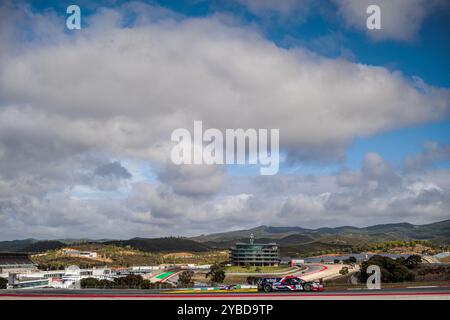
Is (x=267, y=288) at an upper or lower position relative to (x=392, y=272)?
upper

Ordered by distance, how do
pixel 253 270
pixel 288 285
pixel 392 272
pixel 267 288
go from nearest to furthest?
pixel 288 285 → pixel 267 288 → pixel 392 272 → pixel 253 270

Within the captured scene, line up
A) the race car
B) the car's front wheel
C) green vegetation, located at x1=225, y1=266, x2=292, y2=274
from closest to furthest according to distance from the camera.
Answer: the race car
the car's front wheel
green vegetation, located at x1=225, y1=266, x2=292, y2=274

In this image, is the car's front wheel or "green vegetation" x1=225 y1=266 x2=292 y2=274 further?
"green vegetation" x1=225 y1=266 x2=292 y2=274

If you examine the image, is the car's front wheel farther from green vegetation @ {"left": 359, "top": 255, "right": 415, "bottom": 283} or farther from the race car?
green vegetation @ {"left": 359, "top": 255, "right": 415, "bottom": 283}

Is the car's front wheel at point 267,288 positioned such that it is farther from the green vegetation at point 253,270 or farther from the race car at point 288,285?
the green vegetation at point 253,270

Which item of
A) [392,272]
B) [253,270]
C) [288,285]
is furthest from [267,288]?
[253,270]

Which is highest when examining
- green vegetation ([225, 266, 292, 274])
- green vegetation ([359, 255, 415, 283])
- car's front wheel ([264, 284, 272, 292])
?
car's front wheel ([264, 284, 272, 292])

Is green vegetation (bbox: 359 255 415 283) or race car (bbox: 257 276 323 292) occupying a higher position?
race car (bbox: 257 276 323 292)

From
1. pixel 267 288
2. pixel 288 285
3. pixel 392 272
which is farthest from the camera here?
pixel 392 272

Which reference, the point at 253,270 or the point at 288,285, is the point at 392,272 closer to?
the point at 288,285

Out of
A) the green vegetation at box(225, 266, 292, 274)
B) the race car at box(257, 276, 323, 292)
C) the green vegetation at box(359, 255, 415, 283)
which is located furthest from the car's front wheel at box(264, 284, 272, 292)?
the green vegetation at box(225, 266, 292, 274)

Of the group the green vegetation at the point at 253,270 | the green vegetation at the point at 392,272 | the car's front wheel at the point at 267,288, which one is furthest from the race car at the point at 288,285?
the green vegetation at the point at 253,270
